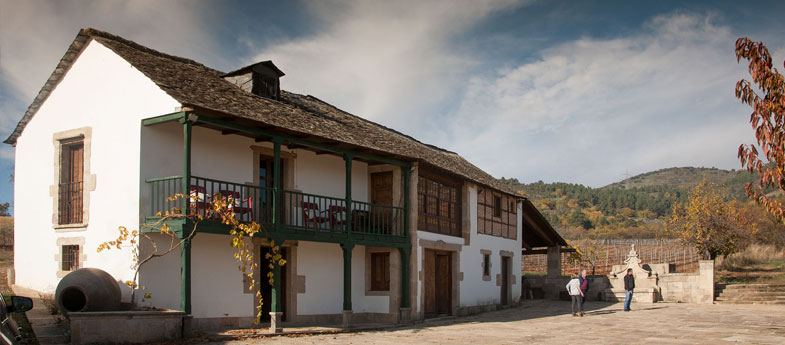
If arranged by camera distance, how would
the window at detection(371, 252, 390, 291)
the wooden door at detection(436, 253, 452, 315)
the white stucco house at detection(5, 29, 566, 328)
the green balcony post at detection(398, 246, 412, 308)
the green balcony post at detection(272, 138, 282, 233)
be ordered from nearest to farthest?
the white stucco house at detection(5, 29, 566, 328)
the green balcony post at detection(272, 138, 282, 233)
the green balcony post at detection(398, 246, 412, 308)
the window at detection(371, 252, 390, 291)
the wooden door at detection(436, 253, 452, 315)

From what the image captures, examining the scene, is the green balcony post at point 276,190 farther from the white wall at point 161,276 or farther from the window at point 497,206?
the window at point 497,206

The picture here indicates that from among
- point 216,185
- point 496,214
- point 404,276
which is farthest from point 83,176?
point 496,214

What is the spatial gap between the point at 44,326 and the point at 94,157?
3.77m

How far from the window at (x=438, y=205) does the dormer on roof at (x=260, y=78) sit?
4.87m

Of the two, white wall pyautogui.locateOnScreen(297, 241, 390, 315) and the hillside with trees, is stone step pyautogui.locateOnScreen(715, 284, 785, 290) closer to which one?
white wall pyautogui.locateOnScreen(297, 241, 390, 315)

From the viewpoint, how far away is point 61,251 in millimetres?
14352

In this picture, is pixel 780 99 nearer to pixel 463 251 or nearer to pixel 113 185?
pixel 113 185

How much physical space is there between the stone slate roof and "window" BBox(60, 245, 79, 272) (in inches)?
142

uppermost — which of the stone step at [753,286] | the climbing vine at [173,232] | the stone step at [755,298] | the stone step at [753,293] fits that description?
the climbing vine at [173,232]

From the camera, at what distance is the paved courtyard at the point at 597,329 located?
44.2 ft

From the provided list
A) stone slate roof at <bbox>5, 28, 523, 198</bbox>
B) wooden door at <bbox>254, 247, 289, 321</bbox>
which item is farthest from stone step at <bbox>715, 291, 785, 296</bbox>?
wooden door at <bbox>254, 247, 289, 321</bbox>

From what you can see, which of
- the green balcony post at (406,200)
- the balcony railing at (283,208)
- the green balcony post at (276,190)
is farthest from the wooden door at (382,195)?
the green balcony post at (276,190)

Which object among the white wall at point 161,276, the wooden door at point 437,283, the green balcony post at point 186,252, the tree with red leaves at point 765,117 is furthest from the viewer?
the wooden door at point 437,283

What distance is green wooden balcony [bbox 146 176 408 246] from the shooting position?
1315 cm
